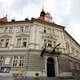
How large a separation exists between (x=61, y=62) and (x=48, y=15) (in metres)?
13.6

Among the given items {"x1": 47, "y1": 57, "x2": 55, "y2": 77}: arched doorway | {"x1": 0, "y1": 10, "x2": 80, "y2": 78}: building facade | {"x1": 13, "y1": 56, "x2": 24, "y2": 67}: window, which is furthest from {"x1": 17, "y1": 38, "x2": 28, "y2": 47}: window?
{"x1": 47, "y1": 57, "x2": 55, "y2": 77}: arched doorway

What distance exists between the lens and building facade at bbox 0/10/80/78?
21.1 meters

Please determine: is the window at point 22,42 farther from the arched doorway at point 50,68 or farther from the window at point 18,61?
the arched doorway at point 50,68

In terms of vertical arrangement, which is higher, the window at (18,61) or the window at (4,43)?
the window at (4,43)

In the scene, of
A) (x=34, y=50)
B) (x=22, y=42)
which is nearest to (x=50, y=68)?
(x=34, y=50)

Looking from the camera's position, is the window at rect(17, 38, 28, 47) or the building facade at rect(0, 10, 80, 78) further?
the window at rect(17, 38, 28, 47)

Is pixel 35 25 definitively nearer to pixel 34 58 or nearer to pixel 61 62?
pixel 34 58

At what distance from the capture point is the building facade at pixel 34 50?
21.1 m

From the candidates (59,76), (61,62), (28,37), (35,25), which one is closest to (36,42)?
(28,37)

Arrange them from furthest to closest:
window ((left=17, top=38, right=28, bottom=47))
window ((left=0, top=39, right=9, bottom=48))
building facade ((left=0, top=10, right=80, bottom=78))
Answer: window ((left=0, top=39, right=9, bottom=48)) < window ((left=17, top=38, right=28, bottom=47)) < building facade ((left=0, top=10, right=80, bottom=78))

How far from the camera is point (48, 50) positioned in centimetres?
2228

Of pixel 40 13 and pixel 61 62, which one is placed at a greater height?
pixel 40 13

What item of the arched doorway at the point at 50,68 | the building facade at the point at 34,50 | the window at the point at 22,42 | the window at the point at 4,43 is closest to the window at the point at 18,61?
the building facade at the point at 34,50

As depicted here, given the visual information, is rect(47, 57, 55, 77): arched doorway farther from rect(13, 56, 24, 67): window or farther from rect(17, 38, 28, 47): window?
rect(17, 38, 28, 47): window
